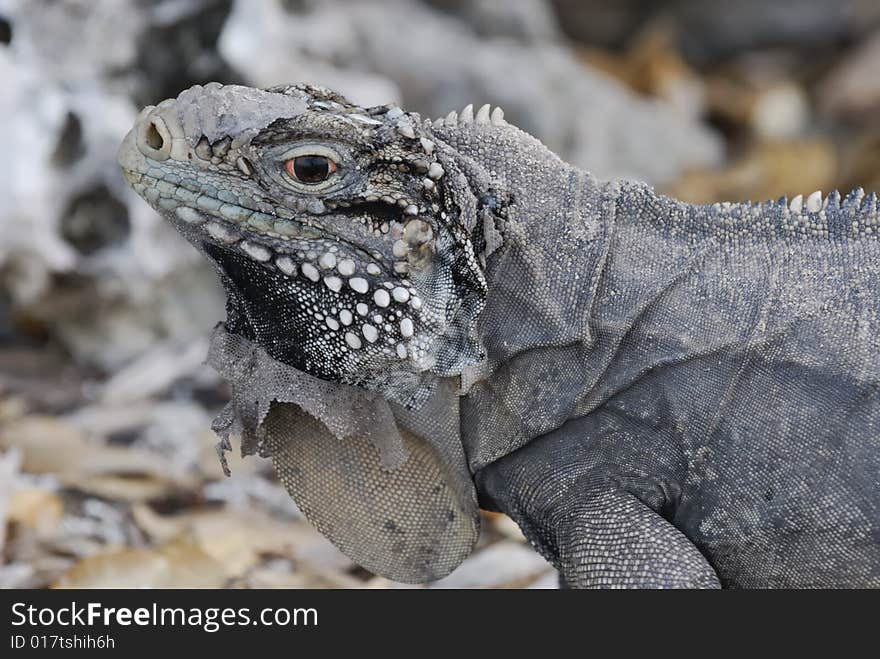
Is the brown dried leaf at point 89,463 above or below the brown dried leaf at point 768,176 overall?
below

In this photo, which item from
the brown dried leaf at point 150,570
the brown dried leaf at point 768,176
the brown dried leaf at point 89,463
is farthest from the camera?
the brown dried leaf at point 768,176

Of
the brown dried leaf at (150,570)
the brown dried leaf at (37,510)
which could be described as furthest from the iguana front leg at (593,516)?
the brown dried leaf at (37,510)

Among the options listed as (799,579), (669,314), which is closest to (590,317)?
(669,314)

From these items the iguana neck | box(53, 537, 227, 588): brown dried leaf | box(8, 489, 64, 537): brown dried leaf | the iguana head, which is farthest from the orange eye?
box(8, 489, 64, 537): brown dried leaf

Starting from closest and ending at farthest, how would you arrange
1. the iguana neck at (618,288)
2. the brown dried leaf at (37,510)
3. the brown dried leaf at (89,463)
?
the iguana neck at (618,288), the brown dried leaf at (37,510), the brown dried leaf at (89,463)

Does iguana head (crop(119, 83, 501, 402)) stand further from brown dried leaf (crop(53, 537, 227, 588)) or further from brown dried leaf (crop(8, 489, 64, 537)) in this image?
brown dried leaf (crop(8, 489, 64, 537))

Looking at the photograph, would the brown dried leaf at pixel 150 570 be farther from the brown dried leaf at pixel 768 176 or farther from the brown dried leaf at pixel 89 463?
the brown dried leaf at pixel 768 176

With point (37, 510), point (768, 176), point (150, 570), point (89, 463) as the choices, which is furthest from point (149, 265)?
point (768, 176)

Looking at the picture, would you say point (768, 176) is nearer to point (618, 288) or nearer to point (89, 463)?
point (89, 463)
